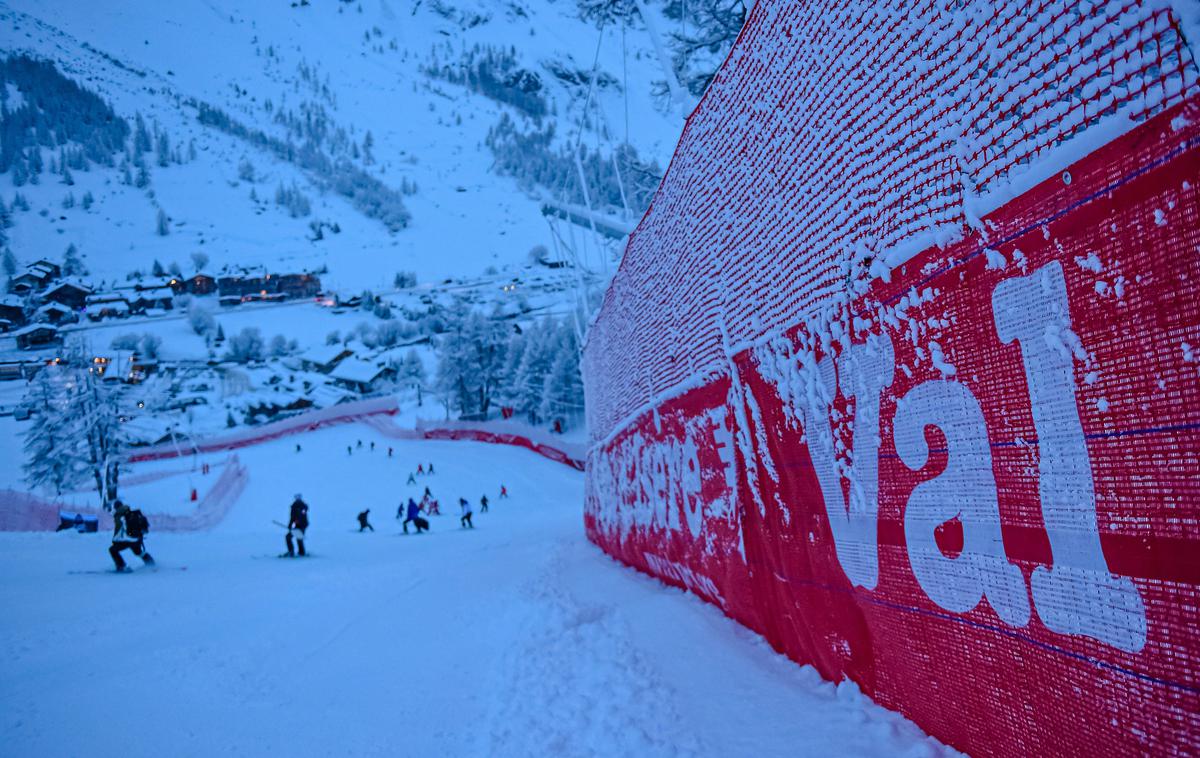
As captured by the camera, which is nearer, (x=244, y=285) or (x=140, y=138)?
(x=244, y=285)

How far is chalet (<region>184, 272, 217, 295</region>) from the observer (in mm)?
110812

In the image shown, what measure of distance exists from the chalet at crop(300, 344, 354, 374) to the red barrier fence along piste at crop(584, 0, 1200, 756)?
89613 millimetres

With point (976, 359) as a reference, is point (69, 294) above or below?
above

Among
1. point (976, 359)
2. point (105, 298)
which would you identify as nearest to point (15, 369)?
point (105, 298)

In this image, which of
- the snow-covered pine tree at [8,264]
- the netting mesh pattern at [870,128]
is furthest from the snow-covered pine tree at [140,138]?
the netting mesh pattern at [870,128]

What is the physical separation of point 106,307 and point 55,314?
672 cm

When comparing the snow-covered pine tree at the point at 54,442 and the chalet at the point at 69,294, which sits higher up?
the chalet at the point at 69,294

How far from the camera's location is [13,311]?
93.9 metres

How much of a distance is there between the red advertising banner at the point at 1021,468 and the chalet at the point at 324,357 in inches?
3541

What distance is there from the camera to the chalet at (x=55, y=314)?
91.7 m

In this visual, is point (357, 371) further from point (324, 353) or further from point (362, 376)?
point (324, 353)

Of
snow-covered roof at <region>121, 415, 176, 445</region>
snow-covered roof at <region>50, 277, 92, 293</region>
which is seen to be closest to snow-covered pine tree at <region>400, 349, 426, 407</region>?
snow-covered roof at <region>121, 415, 176, 445</region>

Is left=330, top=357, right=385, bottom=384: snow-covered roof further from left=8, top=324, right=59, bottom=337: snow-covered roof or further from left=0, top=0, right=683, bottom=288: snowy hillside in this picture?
left=0, top=0, right=683, bottom=288: snowy hillside

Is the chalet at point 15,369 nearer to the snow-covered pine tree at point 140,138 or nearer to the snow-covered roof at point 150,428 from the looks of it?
the snow-covered roof at point 150,428
